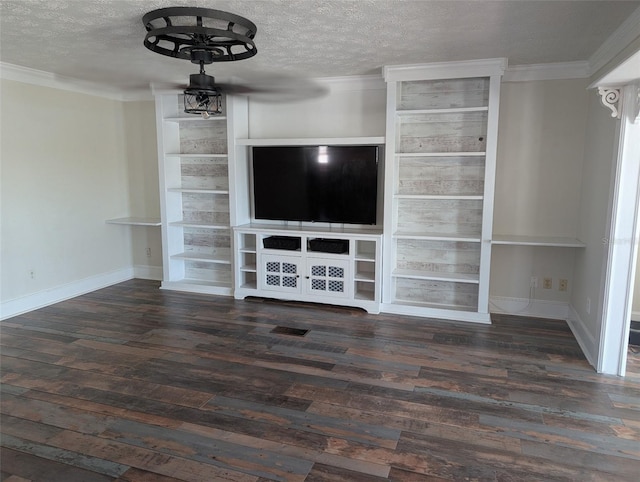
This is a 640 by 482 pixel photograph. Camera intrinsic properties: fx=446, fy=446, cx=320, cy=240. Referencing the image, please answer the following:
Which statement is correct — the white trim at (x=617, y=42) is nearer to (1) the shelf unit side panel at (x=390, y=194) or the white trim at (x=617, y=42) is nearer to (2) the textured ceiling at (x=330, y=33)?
(2) the textured ceiling at (x=330, y=33)

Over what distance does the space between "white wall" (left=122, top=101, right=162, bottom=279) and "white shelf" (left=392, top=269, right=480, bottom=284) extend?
126 inches

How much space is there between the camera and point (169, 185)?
5316mm

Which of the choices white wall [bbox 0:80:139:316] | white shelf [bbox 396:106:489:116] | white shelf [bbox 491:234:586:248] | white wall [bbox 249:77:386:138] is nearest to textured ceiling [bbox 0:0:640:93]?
white wall [bbox 249:77:386:138]

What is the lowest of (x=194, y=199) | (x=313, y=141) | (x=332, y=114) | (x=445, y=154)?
(x=194, y=199)

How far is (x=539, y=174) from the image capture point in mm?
4234

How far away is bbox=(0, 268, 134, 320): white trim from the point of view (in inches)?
174

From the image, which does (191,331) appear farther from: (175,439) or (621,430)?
(621,430)

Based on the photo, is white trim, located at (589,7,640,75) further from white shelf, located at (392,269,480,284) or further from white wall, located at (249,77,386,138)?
white shelf, located at (392,269,480,284)

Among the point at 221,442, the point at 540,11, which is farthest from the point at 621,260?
the point at 221,442

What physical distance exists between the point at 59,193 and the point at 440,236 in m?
4.07

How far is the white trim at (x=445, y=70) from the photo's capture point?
3850 mm

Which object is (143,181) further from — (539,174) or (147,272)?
(539,174)

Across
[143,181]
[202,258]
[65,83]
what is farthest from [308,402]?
[65,83]

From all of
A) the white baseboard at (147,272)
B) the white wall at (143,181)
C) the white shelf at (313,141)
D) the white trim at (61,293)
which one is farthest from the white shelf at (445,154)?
the white trim at (61,293)
